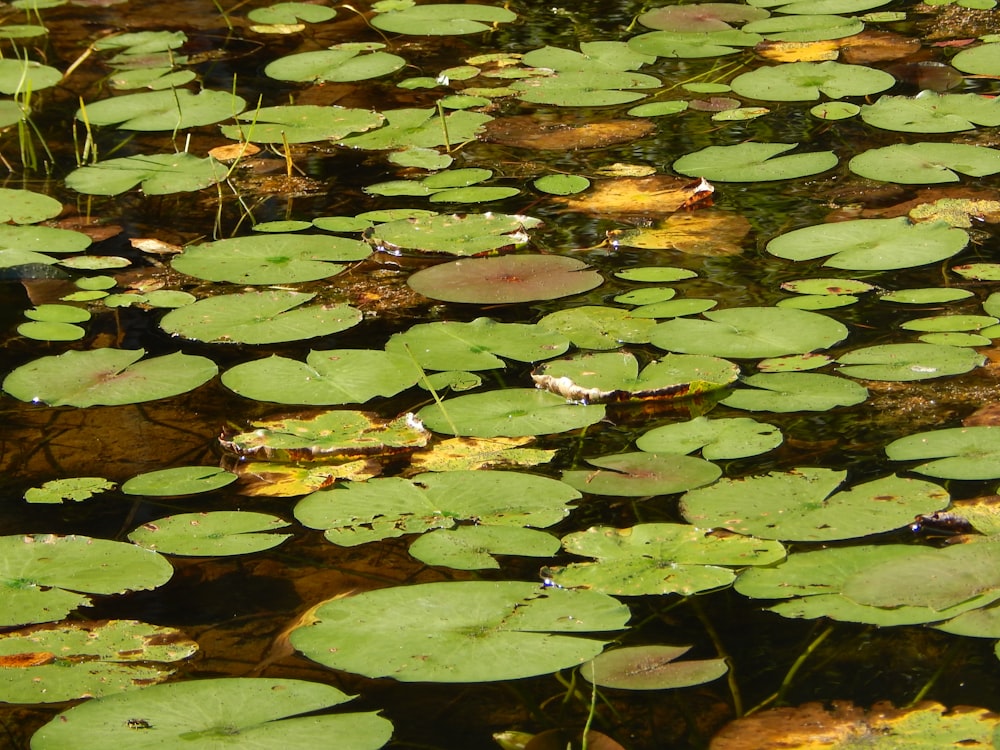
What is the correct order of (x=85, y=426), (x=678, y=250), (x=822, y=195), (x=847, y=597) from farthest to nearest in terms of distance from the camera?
(x=822, y=195), (x=678, y=250), (x=85, y=426), (x=847, y=597)

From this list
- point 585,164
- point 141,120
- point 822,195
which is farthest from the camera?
point 141,120

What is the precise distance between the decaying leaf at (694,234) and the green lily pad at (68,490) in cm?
123

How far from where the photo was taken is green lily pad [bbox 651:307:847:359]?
2199mm

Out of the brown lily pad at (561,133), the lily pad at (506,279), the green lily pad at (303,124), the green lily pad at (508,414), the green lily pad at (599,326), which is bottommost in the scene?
the green lily pad at (508,414)

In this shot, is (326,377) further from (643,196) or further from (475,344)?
(643,196)

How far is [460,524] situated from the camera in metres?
1.76

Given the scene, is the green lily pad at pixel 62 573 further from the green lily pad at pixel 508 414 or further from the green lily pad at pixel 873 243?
the green lily pad at pixel 873 243

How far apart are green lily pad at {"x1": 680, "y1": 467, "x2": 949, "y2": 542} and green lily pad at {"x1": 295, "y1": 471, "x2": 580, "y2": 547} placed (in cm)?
20

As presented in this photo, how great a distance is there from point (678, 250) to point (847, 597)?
1295 mm

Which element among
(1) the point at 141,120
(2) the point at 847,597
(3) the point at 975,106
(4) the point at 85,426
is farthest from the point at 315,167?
(2) the point at 847,597


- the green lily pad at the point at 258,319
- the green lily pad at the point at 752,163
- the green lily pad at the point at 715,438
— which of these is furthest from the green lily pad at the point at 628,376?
the green lily pad at the point at 752,163

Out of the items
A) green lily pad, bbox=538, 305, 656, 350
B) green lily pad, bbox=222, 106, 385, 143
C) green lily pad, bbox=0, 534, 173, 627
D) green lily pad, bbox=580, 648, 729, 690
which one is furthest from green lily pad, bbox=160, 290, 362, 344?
green lily pad, bbox=580, 648, 729, 690

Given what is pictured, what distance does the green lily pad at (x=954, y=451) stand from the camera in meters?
1.76

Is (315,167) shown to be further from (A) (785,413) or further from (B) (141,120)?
(A) (785,413)
